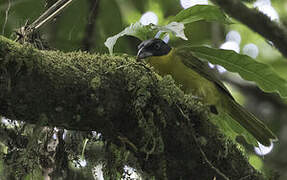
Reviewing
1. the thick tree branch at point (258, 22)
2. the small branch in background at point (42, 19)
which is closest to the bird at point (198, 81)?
the small branch in background at point (42, 19)

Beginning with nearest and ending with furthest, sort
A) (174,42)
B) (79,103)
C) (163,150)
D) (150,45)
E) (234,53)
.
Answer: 1. (79,103)
2. (163,150)
3. (234,53)
4. (150,45)
5. (174,42)

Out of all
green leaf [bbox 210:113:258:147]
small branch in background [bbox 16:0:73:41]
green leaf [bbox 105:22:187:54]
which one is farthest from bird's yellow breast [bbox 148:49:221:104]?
small branch in background [bbox 16:0:73:41]

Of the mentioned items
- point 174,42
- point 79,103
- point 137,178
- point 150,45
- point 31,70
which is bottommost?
point 137,178

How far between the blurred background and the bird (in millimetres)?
216

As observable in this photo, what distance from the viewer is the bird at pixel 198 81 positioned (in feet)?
10.8

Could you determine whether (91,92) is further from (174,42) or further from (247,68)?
(174,42)

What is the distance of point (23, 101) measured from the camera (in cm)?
179

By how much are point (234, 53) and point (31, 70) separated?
126 cm

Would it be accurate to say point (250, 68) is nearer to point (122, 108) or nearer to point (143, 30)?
point (143, 30)

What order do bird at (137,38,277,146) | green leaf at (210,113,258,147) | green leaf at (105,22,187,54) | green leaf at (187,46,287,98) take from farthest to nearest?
bird at (137,38,277,146), green leaf at (210,113,258,147), green leaf at (187,46,287,98), green leaf at (105,22,187,54)

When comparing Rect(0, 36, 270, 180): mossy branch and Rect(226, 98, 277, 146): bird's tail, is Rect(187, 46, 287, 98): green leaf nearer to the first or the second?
Rect(0, 36, 270, 180): mossy branch

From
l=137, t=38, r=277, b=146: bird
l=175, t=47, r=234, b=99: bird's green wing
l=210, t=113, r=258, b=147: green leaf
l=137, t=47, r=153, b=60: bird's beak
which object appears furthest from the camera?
l=175, t=47, r=234, b=99: bird's green wing

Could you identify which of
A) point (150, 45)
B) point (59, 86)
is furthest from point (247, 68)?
point (59, 86)

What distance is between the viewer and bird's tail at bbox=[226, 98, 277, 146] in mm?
3320
